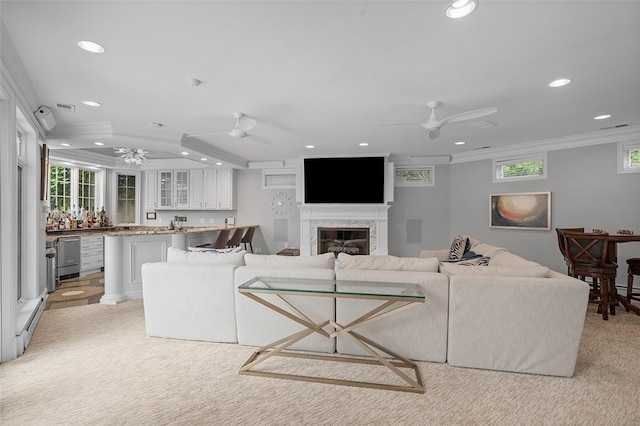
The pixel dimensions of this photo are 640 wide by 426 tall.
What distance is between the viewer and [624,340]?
121 inches

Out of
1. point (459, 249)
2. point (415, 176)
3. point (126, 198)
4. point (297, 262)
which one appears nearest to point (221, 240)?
point (126, 198)

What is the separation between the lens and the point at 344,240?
22.9 feet

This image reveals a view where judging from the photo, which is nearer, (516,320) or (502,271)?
(516,320)

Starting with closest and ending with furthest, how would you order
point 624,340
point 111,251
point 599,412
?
point 599,412
point 624,340
point 111,251

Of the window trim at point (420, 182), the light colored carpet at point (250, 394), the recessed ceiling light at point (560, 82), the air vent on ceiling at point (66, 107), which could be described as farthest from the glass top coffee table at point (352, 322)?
the window trim at point (420, 182)


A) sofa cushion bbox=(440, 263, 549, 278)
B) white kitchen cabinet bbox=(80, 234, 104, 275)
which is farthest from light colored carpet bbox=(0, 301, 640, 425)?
white kitchen cabinet bbox=(80, 234, 104, 275)

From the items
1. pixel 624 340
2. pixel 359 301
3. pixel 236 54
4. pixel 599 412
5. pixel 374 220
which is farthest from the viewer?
pixel 374 220

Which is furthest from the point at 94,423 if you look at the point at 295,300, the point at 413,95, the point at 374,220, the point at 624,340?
the point at 374,220

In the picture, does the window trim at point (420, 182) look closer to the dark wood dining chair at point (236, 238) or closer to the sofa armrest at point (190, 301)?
the dark wood dining chair at point (236, 238)

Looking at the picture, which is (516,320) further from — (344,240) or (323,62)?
(344,240)

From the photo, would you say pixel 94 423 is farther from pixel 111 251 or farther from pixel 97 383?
pixel 111 251

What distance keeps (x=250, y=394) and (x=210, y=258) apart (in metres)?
1.35

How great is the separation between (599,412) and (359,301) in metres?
1.67

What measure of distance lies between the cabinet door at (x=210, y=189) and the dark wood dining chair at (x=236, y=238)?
1.38 m
